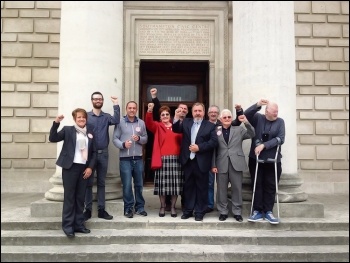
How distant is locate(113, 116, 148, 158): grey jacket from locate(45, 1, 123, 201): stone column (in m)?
0.47

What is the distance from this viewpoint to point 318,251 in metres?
4.99

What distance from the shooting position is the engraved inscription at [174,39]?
10.5m

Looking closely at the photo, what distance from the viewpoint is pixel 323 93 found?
10844 millimetres

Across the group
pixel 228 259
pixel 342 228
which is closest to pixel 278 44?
pixel 342 228

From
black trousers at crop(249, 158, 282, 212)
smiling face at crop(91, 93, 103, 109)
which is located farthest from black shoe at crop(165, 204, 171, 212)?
smiling face at crop(91, 93, 103, 109)

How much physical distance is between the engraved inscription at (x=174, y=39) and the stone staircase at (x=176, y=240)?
5.74 metres

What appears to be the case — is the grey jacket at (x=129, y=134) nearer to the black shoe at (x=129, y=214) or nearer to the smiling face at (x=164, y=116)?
the smiling face at (x=164, y=116)

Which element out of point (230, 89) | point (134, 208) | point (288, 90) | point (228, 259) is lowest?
point (228, 259)

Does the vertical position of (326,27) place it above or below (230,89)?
above

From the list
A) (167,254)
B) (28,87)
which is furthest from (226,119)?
(28,87)

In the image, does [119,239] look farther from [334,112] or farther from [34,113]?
[334,112]

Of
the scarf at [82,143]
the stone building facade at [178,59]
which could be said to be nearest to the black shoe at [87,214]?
the scarf at [82,143]

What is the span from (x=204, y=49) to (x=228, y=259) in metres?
7.13

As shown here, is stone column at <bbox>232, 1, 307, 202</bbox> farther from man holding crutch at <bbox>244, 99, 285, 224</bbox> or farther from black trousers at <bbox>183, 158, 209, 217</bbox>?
black trousers at <bbox>183, 158, 209, 217</bbox>
